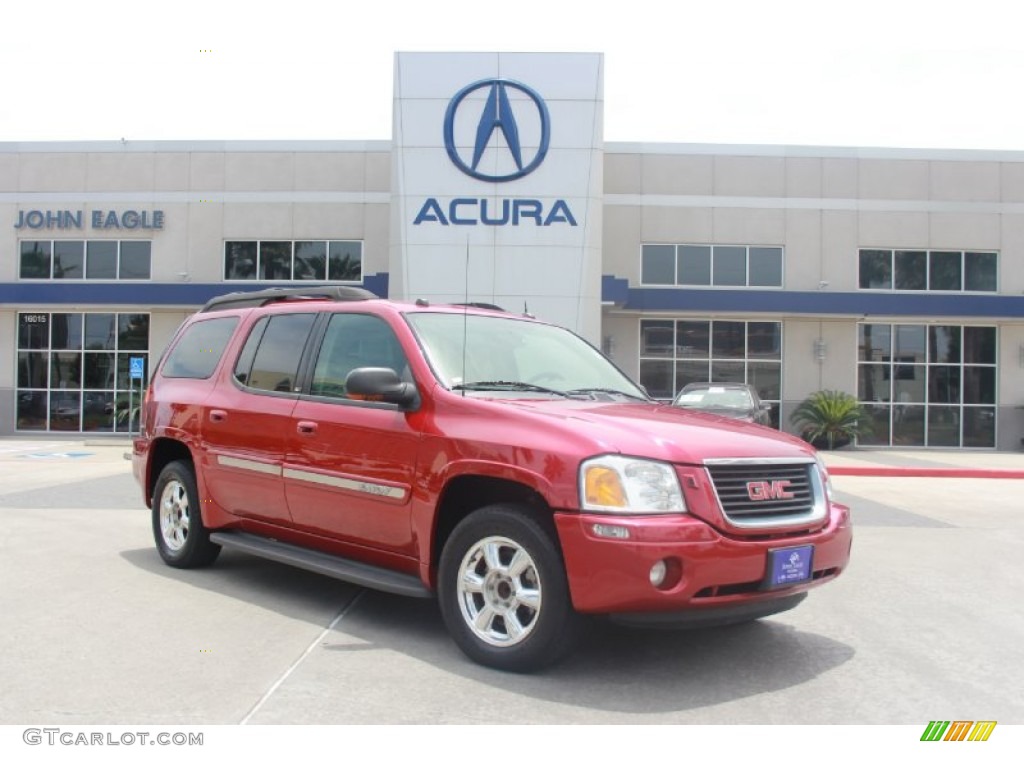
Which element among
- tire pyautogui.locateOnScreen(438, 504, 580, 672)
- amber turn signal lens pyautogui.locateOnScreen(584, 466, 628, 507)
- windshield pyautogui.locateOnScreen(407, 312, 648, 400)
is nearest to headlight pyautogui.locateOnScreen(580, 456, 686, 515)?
amber turn signal lens pyautogui.locateOnScreen(584, 466, 628, 507)

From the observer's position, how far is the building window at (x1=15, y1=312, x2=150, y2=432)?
1068 inches

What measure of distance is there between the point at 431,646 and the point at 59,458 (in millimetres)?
16518

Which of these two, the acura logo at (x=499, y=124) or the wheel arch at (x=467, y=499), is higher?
the acura logo at (x=499, y=124)

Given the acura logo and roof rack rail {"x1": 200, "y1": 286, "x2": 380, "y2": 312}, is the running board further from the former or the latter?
the acura logo

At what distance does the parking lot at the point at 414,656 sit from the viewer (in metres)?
3.92

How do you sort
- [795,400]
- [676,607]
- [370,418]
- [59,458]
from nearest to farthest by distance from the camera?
[676,607] < [370,418] < [59,458] < [795,400]

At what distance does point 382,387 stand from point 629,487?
143 cm

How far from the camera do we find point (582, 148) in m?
23.2

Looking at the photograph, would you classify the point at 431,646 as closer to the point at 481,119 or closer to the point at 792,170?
the point at 481,119

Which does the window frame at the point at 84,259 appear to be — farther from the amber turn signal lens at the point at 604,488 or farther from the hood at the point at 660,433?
the amber turn signal lens at the point at 604,488

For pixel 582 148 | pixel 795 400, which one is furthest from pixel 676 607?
pixel 795 400

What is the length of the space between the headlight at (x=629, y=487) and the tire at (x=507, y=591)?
340 mm

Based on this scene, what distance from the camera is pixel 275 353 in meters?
6.05

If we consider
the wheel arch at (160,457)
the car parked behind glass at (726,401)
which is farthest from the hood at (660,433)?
the car parked behind glass at (726,401)
